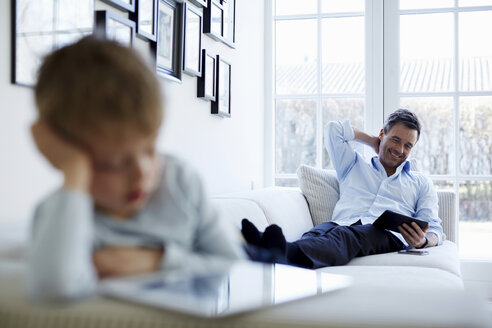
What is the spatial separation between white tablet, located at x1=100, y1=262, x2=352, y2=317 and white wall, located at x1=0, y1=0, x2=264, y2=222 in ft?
0.71

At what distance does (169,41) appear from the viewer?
2389 mm

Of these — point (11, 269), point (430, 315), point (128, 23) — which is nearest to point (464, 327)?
point (430, 315)

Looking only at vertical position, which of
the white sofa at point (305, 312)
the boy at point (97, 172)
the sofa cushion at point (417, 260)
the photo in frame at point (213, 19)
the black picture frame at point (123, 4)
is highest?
the photo in frame at point (213, 19)

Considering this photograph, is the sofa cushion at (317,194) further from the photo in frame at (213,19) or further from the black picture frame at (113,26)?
the black picture frame at (113,26)

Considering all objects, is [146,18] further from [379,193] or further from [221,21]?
[379,193]

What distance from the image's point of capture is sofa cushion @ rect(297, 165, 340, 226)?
10.4 ft

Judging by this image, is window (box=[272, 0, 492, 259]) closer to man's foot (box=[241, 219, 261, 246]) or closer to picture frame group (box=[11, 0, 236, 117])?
picture frame group (box=[11, 0, 236, 117])

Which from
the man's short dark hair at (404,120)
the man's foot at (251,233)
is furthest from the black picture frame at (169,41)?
the man's short dark hair at (404,120)

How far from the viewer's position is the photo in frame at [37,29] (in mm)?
1439

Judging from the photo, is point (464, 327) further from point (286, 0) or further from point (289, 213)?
point (286, 0)

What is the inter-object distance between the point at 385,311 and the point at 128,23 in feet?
5.14

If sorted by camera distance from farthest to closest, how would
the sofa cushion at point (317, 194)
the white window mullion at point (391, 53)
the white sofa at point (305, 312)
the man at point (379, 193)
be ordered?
the white window mullion at point (391, 53) → the sofa cushion at point (317, 194) → the man at point (379, 193) → the white sofa at point (305, 312)

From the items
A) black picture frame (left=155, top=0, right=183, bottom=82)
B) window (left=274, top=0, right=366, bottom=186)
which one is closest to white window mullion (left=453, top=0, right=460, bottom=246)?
window (left=274, top=0, right=366, bottom=186)

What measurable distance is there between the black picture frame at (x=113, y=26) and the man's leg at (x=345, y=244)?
999mm
